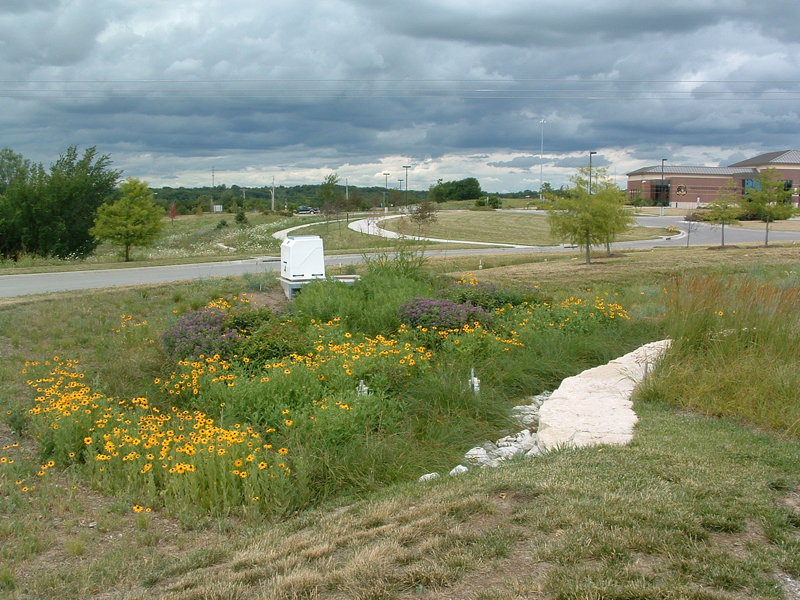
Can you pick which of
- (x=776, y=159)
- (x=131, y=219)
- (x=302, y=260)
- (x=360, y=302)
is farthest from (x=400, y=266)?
(x=776, y=159)

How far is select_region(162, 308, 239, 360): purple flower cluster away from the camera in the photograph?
855cm

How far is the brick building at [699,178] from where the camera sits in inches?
3469

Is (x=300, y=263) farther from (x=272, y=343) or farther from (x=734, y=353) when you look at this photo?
(x=734, y=353)

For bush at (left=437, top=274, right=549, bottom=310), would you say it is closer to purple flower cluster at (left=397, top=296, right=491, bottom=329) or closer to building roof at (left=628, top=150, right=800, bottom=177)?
purple flower cluster at (left=397, top=296, right=491, bottom=329)

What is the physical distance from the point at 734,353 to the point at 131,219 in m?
25.6

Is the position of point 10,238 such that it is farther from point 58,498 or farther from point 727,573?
point 727,573

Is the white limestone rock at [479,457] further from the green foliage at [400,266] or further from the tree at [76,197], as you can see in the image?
the tree at [76,197]

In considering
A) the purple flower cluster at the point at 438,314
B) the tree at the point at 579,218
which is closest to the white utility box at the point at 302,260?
the purple flower cluster at the point at 438,314

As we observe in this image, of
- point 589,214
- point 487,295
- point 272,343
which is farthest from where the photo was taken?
point 589,214

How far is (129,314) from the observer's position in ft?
36.1

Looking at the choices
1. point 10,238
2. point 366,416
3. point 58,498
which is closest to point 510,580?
point 366,416

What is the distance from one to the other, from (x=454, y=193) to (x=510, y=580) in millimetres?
97645

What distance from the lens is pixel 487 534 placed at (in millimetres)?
3631

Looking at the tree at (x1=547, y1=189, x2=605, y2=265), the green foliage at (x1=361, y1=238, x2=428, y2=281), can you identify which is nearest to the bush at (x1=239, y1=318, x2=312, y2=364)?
the green foliage at (x1=361, y1=238, x2=428, y2=281)
